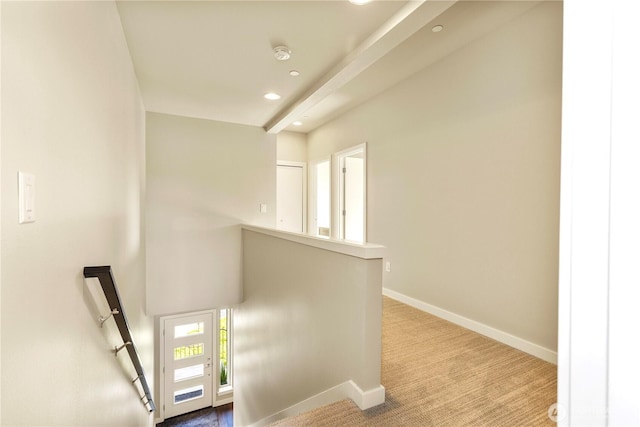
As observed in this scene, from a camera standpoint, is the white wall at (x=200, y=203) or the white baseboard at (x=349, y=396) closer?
the white baseboard at (x=349, y=396)

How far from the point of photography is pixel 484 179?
2551 millimetres

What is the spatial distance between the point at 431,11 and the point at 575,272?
1.78 m

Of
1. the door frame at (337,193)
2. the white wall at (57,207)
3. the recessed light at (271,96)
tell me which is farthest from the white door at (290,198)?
the white wall at (57,207)

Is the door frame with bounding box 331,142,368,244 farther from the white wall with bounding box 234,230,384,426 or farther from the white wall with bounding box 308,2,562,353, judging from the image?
the white wall with bounding box 234,230,384,426

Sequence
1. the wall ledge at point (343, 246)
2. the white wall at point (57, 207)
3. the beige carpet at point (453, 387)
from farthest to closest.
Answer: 1. the wall ledge at point (343, 246)
2. the beige carpet at point (453, 387)
3. the white wall at point (57, 207)

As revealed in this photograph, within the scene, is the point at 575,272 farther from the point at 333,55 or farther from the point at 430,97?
the point at 430,97

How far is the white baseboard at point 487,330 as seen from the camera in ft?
7.06

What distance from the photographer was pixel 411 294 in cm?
331

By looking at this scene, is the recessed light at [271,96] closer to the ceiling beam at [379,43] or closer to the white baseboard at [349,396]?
the ceiling beam at [379,43]

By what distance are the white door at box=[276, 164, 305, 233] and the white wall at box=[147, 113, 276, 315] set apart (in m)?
1.11

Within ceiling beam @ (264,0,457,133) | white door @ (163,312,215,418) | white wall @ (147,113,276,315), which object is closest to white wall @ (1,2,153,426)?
ceiling beam @ (264,0,457,133)

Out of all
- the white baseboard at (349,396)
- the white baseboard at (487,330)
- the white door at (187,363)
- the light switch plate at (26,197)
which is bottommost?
the white door at (187,363)

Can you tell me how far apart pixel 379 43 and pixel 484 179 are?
4.58 feet

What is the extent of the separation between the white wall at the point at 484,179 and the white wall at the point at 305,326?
51.9 inches
